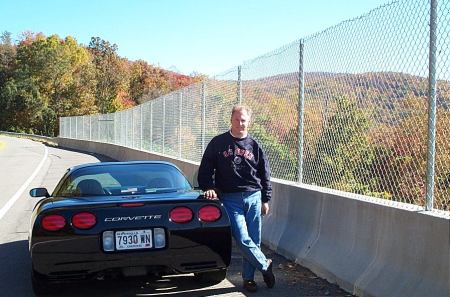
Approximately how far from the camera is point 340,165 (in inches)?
267

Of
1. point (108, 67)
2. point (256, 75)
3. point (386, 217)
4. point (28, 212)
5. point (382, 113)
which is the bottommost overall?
point (28, 212)

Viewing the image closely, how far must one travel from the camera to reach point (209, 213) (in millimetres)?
5617

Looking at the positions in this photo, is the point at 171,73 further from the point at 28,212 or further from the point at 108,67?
the point at 28,212

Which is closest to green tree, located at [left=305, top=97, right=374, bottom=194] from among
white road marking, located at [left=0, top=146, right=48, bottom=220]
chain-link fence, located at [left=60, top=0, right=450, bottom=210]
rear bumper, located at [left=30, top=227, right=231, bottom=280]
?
chain-link fence, located at [left=60, top=0, right=450, bottom=210]

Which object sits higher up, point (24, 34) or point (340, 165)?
point (24, 34)

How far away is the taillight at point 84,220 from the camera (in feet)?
17.4

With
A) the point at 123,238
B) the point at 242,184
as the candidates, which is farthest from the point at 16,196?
the point at 242,184

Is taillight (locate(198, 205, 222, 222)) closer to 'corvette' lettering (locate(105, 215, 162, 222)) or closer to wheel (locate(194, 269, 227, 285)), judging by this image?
'corvette' lettering (locate(105, 215, 162, 222))

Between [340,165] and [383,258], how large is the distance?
182 centimetres

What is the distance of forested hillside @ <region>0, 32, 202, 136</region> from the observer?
8781cm

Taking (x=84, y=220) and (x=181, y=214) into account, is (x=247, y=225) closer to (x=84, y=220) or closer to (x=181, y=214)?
(x=181, y=214)

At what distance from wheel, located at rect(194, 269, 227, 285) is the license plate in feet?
2.92

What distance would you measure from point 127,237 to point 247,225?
1223 millimetres

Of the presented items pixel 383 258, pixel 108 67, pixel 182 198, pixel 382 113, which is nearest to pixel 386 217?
pixel 383 258
